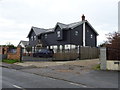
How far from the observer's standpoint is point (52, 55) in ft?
101

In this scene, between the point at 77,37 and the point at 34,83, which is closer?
the point at 34,83

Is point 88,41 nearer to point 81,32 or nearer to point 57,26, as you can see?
point 81,32

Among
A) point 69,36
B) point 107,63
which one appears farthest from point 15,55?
point 69,36

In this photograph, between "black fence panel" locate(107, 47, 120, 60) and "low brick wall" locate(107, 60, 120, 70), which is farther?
"black fence panel" locate(107, 47, 120, 60)

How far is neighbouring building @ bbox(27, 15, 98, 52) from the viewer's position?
1623 inches

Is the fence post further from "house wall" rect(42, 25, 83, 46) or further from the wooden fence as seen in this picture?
"house wall" rect(42, 25, 83, 46)

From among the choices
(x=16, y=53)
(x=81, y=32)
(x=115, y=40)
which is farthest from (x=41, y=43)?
(x=115, y=40)

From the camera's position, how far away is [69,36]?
40656 millimetres

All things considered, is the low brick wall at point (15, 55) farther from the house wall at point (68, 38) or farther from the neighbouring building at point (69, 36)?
the house wall at point (68, 38)

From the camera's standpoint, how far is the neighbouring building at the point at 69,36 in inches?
1623

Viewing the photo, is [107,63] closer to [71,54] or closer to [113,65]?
[113,65]

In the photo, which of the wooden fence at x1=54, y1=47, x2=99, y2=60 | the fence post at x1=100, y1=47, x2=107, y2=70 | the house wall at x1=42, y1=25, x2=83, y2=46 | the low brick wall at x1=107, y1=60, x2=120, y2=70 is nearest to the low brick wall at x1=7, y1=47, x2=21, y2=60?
the wooden fence at x1=54, y1=47, x2=99, y2=60

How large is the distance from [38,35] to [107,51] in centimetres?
3191

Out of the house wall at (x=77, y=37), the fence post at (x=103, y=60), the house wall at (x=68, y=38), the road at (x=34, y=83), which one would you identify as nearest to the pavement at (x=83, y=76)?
the road at (x=34, y=83)
